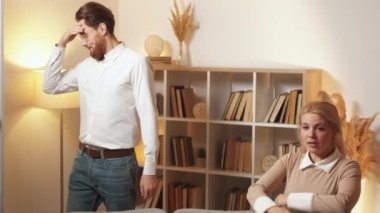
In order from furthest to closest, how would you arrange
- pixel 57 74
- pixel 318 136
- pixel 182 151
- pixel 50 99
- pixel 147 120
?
pixel 182 151 → pixel 50 99 → pixel 57 74 → pixel 147 120 → pixel 318 136

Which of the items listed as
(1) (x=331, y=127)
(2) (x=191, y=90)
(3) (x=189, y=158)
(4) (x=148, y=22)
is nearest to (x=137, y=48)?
(4) (x=148, y=22)

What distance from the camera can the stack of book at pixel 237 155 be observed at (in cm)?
407

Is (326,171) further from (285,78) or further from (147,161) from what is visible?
(285,78)

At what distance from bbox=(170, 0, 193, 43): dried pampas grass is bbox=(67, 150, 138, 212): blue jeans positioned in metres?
1.51

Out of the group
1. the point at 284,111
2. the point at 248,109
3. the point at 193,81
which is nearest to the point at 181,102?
the point at 193,81

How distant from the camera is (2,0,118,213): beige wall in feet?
11.5

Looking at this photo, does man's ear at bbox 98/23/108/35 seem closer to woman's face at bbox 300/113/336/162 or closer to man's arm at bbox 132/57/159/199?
man's arm at bbox 132/57/159/199

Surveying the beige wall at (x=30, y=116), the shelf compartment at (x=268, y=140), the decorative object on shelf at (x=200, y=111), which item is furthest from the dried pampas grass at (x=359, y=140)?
the beige wall at (x=30, y=116)

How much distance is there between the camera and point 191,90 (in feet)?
13.9

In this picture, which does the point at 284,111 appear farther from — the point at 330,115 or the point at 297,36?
the point at 330,115

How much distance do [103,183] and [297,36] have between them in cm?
177

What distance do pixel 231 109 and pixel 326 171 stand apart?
148 cm

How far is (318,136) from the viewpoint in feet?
8.71

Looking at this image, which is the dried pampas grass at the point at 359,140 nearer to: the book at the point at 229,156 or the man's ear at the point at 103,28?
the book at the point at 229,156
